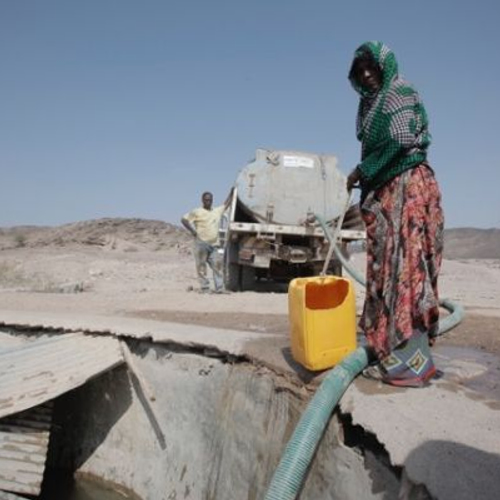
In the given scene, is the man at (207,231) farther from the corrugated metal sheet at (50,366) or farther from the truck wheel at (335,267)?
the corrugated metal sheet at (50,366)

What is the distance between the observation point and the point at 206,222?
8992 mm

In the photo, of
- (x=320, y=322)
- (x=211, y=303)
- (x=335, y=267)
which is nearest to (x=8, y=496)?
(x=320, y=322)

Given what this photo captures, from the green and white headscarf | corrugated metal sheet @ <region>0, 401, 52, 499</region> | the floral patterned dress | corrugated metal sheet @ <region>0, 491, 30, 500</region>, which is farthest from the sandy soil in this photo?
corrugated metal sheet @ <region>0, 491, 30, 500</region>

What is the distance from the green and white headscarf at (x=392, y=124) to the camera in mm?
2840

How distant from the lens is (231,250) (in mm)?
9406

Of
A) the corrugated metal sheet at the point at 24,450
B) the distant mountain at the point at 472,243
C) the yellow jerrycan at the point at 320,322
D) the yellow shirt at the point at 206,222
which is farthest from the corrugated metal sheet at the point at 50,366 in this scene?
the distant mountain at the point at 472,243

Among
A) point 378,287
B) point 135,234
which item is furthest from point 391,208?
point 135,234

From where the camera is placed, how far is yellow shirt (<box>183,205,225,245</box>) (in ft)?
29.6

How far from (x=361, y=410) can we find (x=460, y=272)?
48.6 ft

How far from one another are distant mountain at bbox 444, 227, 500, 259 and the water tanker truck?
29.8 metres

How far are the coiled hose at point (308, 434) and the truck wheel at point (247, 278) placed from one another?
7.21m

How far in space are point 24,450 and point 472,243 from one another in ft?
144

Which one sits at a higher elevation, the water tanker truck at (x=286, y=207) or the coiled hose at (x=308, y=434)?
the water tanker truck at (x=286, y=207)

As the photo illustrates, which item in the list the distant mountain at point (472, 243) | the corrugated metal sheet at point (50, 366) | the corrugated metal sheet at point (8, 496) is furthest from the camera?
the distant mountain at point (472, 243)
